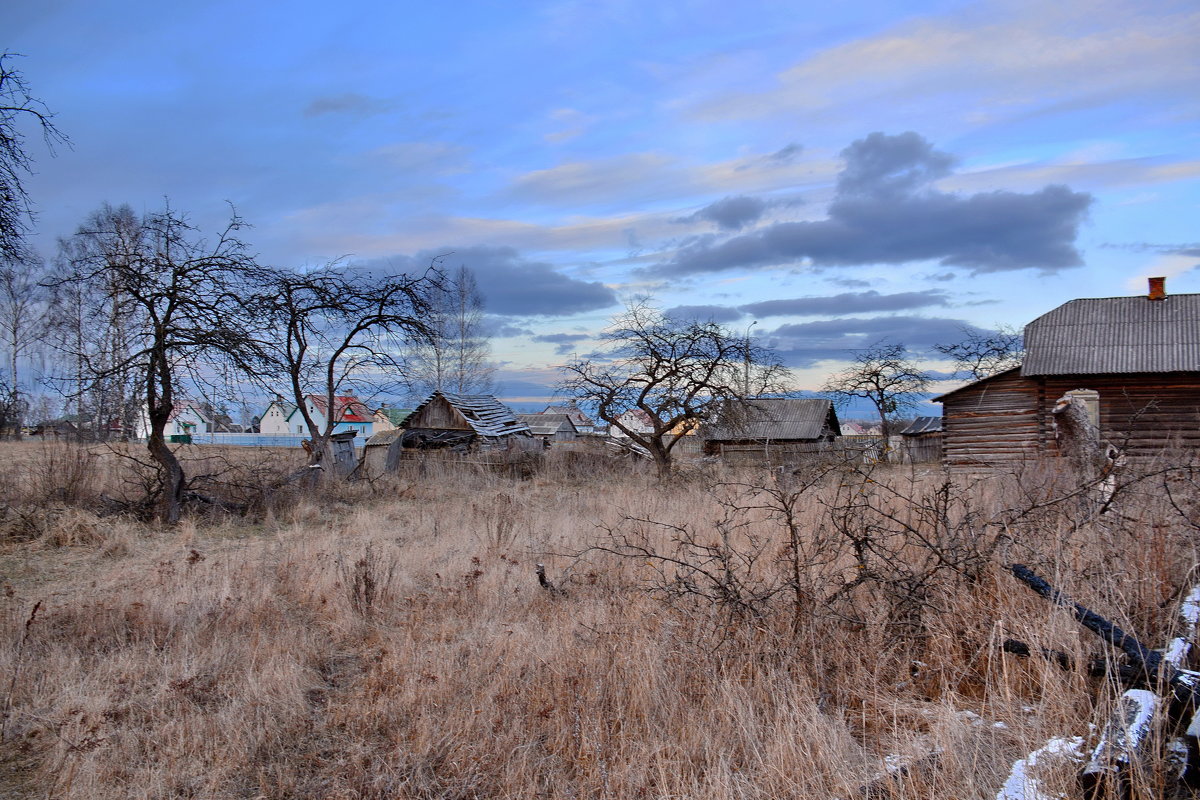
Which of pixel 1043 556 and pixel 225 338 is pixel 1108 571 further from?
pixel 225 338

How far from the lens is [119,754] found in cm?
376

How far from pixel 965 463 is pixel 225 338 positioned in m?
21.1

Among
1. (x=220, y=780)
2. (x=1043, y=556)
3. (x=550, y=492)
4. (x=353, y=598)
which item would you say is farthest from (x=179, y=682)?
(x=550, y=492)

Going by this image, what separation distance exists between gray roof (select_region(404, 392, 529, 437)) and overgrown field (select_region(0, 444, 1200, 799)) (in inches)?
707

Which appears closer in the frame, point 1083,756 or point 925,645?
point 1083,756

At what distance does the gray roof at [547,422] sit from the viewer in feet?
188

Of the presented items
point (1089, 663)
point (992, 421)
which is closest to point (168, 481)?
point (1089, 663)

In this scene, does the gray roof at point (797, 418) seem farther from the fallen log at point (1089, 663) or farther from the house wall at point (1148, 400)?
the fallen log at point (1089, 663)

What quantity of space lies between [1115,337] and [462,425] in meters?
19.6

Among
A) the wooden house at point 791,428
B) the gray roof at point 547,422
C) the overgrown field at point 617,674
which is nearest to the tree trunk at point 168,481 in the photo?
the overgrown field at point 617,674

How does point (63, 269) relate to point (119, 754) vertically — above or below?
above

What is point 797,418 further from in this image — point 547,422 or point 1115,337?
point 547,422

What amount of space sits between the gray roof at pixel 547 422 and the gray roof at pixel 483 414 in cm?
2868

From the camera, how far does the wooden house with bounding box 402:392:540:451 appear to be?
2450 centimetres
